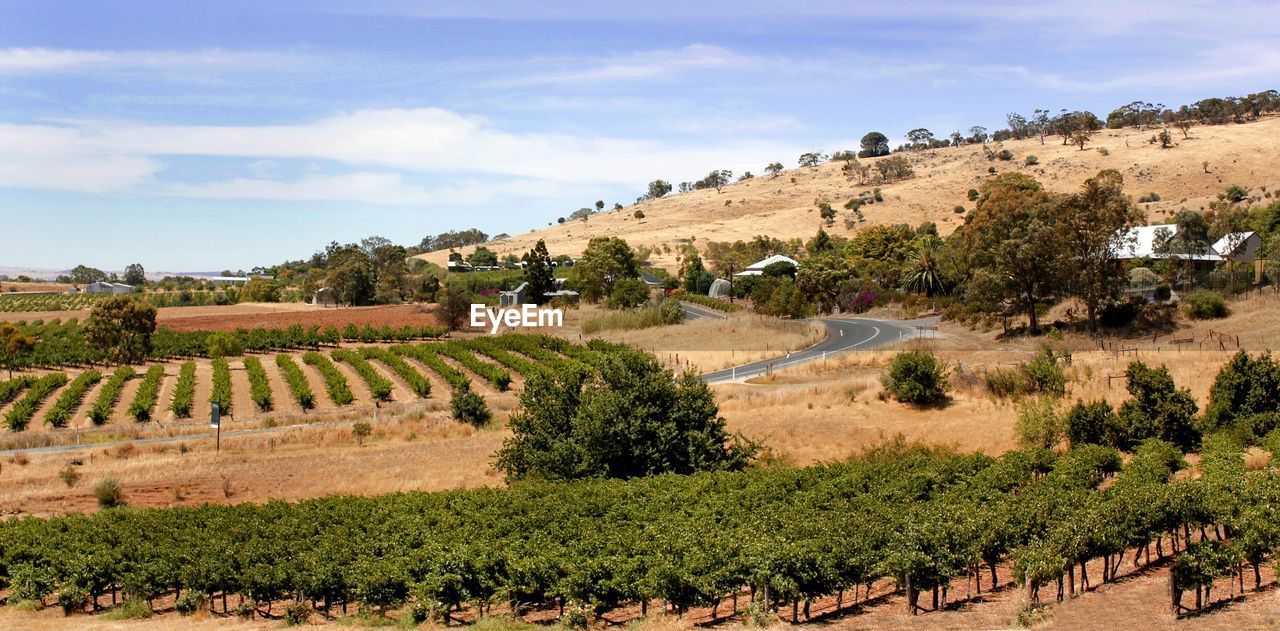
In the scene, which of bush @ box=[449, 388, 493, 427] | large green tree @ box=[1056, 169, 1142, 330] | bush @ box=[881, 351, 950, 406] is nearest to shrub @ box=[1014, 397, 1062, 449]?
bush @ box=[881, 351, 950, 406]

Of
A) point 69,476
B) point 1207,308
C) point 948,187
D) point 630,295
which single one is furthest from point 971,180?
point 69,476

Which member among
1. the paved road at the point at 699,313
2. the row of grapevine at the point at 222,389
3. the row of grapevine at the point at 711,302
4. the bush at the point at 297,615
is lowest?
the bush at the point at 297,615

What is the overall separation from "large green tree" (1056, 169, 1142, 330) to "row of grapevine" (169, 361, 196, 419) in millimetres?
44945

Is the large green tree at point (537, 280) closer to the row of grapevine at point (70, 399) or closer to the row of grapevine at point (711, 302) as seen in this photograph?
the row of grapevine at point (711, 302)

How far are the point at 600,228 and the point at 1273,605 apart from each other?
170m

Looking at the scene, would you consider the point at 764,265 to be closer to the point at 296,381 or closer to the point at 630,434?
the point at 296,381

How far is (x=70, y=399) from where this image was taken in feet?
154

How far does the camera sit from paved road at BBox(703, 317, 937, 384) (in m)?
49.7

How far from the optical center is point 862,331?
60219 millimetres

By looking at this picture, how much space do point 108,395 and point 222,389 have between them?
17.3 ft

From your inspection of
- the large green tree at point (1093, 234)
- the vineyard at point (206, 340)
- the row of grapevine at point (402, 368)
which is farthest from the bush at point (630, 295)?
the large green tree at point (1093, 234)

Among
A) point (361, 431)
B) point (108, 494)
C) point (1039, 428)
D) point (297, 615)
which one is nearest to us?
point (297, 615)

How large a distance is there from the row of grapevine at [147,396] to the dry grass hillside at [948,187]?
8281 cm

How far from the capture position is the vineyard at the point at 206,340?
204 ft
